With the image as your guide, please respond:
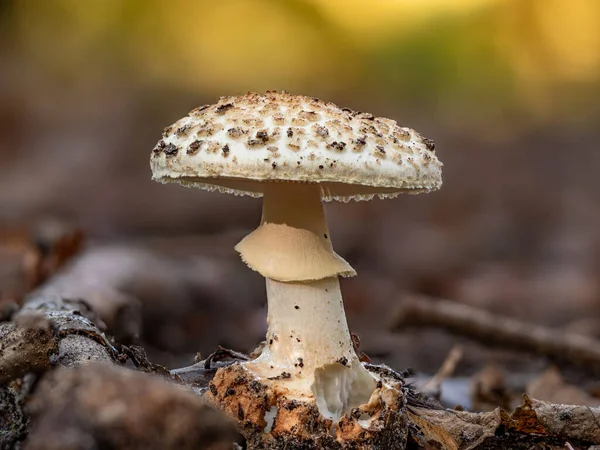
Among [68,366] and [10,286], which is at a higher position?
[68,366]

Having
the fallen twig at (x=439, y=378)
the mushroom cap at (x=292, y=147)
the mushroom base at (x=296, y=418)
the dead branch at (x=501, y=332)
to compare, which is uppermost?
the mushroom cap at (x=292, y=147)

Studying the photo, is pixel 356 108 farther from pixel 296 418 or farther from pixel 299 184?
pixel 296 418

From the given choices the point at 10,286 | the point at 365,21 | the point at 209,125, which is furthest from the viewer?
the point at 365,21

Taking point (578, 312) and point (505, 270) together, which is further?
point (505, 270)

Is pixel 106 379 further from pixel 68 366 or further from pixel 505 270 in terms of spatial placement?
pixel 505 270

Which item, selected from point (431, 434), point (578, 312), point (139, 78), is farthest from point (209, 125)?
point (139, 78)

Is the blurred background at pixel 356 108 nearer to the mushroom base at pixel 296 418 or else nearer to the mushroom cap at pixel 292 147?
Answer: the mushroom base at pixel 296 418

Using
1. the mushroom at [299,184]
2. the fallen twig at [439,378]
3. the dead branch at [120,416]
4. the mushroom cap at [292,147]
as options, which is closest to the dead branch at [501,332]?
the fallen twig at [439,378]
